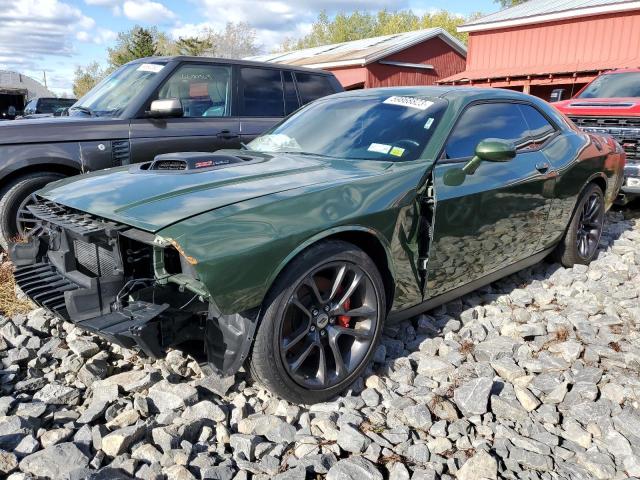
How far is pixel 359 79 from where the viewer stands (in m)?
23.6

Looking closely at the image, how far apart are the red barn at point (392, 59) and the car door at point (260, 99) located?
17.9 metres

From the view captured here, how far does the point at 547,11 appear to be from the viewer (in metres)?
18.8

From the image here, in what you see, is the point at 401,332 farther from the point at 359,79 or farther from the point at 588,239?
the point at 359,79

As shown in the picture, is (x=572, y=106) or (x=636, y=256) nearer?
(x=636, y=256)

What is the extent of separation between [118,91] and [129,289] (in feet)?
11.8

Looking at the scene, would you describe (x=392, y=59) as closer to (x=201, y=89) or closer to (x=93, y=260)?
(x=201, y=89)

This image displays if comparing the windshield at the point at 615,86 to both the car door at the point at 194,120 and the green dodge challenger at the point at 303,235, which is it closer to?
the green dodge challenger at the point at 303,235

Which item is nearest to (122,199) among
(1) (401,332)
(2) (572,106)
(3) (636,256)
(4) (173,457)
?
(4) (173,457)

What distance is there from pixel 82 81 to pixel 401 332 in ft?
253

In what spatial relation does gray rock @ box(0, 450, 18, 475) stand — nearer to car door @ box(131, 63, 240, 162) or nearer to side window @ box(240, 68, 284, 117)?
car door @ box(131, 63, 240, 162)

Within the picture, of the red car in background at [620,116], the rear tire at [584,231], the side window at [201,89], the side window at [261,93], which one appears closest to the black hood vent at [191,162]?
the side window at [201,89]

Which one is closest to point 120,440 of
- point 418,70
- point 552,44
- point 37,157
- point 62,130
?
point 37,157

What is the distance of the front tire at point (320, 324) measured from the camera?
241 cm

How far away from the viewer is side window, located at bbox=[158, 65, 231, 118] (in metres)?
5.36
